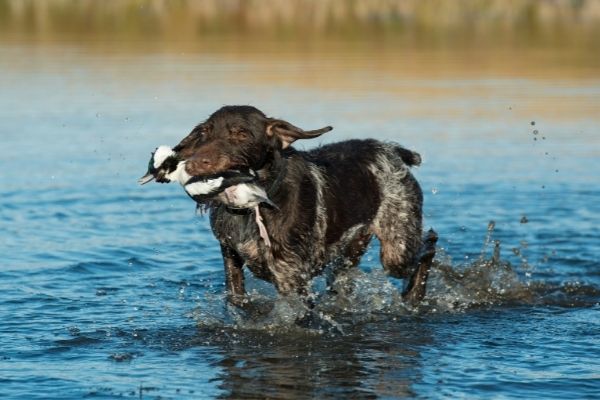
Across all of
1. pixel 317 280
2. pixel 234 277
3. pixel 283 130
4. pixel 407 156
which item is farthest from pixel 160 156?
pixel 317 280

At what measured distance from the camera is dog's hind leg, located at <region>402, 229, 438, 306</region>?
1038cm

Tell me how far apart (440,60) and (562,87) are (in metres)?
4.65

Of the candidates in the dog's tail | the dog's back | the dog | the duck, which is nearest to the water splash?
the dog

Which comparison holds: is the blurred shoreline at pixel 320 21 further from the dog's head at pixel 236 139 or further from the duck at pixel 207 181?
the duck at pixel 207 181

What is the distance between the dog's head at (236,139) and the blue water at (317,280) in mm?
1392

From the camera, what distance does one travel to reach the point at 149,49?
29.6 metres

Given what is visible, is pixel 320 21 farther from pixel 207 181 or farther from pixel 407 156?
pixel 207 181

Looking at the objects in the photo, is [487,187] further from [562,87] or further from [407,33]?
[407,33]

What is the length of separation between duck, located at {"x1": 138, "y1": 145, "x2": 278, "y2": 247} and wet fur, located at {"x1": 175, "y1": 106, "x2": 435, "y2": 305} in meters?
0.12

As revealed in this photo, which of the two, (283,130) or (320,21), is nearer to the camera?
(283,130)

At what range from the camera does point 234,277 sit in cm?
916

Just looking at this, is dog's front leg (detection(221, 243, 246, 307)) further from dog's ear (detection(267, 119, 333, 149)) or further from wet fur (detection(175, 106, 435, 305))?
dog's ear (detection(267, 119, 333, 149))

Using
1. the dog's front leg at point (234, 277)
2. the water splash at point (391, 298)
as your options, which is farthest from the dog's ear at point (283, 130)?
the water splash at point (391, 298)

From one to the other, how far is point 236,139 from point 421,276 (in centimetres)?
296
